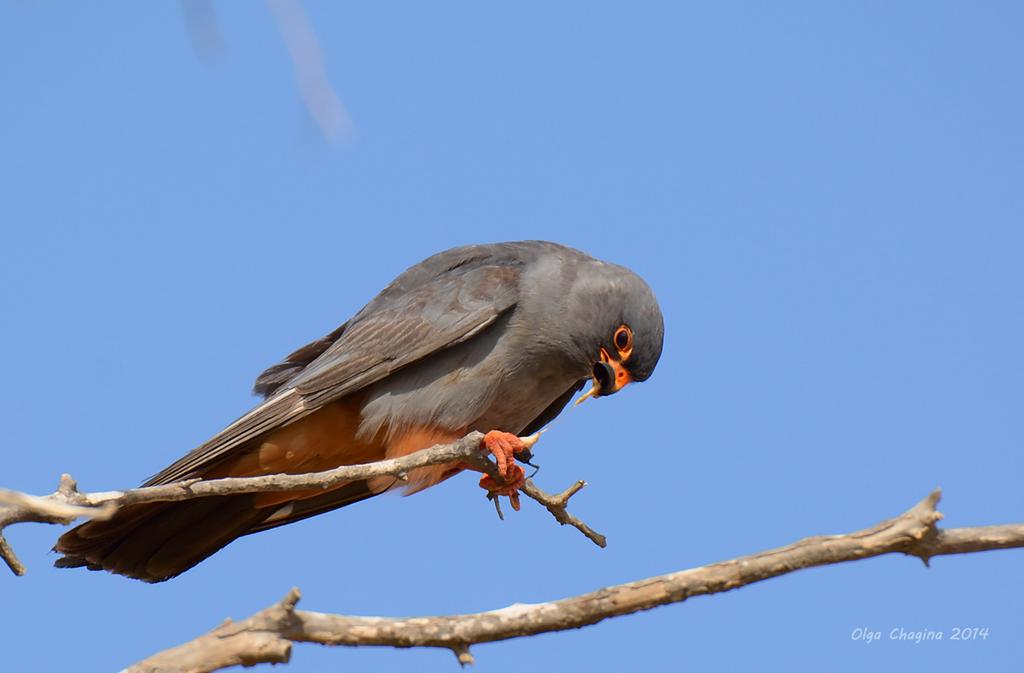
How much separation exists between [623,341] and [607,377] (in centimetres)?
24

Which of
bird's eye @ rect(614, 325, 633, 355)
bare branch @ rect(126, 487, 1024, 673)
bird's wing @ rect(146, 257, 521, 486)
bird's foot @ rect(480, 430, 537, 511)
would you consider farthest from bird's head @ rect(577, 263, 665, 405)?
bare branch @ rect(126, 487, 1024, 673)

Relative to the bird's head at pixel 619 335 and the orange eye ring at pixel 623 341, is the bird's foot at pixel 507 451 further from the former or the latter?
the orange eye ring at pixel 623 341

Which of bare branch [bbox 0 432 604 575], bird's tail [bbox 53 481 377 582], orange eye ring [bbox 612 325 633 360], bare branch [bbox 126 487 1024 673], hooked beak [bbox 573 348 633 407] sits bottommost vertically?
bare branch [bbox 126 487 1024 673]

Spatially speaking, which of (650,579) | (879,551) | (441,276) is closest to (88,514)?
(650,579)

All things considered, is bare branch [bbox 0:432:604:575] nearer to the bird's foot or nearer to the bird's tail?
the bird's foot

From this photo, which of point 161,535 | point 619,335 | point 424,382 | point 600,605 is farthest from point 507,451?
point 600,605

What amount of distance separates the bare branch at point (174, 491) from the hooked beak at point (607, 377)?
1.40m

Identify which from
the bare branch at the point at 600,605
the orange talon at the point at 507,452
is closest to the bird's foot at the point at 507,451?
the orange talon at the point at 507,452

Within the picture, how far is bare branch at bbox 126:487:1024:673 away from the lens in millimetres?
3996

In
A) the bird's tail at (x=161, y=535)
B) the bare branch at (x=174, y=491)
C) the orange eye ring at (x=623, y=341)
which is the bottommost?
the bare branch at (x=174, y=491)

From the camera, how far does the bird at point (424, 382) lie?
675cm

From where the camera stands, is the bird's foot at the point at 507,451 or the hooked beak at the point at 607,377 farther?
the hooked beak at the point at 607,377

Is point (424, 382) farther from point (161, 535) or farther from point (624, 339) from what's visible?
point (161, 535)

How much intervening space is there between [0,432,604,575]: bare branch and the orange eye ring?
1552 mm
